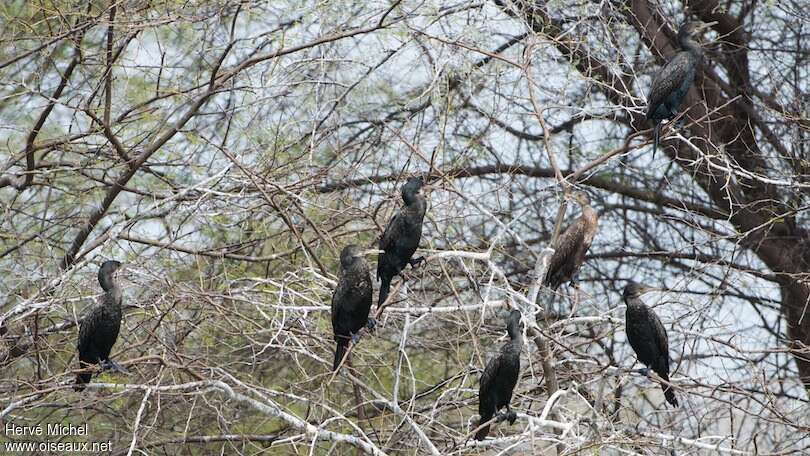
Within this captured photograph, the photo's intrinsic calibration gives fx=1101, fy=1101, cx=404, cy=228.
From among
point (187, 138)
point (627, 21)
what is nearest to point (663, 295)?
point (627, 21)

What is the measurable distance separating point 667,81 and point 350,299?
2.04 m

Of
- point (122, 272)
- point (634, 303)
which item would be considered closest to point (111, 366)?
point (122, 272)


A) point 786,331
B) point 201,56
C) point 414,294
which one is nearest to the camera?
point 414,294

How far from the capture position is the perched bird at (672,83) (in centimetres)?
571

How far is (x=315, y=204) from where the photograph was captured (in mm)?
5637

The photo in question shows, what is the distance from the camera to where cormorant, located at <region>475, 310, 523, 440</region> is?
5008mm

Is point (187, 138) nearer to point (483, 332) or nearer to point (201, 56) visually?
point (201, 56)

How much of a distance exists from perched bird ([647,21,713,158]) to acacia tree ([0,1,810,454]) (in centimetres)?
15

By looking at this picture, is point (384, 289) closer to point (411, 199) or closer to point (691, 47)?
point (411, 199)

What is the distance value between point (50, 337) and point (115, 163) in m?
1.12

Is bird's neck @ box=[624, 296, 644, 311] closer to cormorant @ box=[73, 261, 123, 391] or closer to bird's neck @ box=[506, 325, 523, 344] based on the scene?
bird's neck @ box=[506, 325, 523, 344]

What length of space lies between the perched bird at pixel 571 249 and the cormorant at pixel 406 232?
1.41 meters

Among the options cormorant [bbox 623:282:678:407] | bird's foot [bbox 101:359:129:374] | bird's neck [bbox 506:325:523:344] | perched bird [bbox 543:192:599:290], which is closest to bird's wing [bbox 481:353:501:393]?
bird's neck [bbox 506:325:523:344]

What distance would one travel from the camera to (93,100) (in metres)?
6.80
